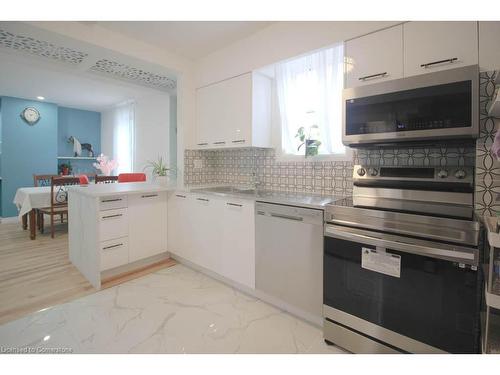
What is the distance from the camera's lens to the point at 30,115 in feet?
Result: 17.7

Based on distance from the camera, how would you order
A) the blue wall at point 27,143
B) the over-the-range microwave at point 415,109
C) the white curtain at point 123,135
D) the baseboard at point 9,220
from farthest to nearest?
the white curtain at point 123,135, the blue wall at point 27,143, the baseboard at point 9,220, the over-the-range microwave at point 415,109

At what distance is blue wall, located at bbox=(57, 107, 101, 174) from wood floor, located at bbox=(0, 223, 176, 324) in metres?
3.07

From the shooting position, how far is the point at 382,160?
6.33 feet

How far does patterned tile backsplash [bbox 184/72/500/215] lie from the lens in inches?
56.6

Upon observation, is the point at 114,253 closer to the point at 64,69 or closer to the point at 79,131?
the point at 64,69

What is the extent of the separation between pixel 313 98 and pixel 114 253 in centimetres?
242

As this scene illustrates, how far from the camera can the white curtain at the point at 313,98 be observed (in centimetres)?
228

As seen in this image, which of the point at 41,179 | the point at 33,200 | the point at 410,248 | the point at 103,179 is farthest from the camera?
the point at 41,179

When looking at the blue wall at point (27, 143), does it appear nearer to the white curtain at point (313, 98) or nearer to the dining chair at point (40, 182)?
the dining chair at point (40, 182)

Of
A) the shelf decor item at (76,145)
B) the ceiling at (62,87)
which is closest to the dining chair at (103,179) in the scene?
the ceiling at (62,87)

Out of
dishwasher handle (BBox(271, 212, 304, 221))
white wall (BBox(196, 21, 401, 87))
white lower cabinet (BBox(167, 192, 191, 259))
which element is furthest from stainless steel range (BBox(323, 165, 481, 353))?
white lower cabinet (BBox(167, 192, 191, 259))

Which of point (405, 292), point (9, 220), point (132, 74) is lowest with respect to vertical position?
point (9, 220)

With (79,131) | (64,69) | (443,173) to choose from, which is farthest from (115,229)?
(79,131)

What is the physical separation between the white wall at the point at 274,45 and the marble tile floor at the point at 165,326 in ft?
6.61
